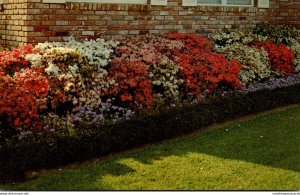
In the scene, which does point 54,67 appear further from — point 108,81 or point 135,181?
point 135,181

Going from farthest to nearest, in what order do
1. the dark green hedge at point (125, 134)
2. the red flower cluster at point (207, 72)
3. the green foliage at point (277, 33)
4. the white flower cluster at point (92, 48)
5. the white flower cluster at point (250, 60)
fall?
1. the green foliage at point (277, 33)
2. the white flower cluster at point (250, 60)
3. the red flower cluster at point (207, 72)
4. the white flower cluster at point (92, 48)
5. the dark green hedge at point (125, 134)

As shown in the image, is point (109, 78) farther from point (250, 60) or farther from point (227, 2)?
point (227, 2)

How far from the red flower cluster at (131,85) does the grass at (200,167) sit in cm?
84

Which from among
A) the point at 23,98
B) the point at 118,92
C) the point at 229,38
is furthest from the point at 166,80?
the point at 229,38

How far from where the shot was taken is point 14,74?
7145mm

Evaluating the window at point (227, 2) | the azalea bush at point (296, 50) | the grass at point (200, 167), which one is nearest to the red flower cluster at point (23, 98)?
the grass at point (200, 167)

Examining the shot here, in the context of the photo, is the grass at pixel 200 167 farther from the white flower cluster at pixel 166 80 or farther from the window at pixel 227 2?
the window at pixel 227 2

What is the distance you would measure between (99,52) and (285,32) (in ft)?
18.7

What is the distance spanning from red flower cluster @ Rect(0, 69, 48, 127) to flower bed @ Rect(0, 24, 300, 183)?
0.01m

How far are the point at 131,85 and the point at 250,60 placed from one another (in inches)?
132

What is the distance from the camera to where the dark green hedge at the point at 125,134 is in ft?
18.8

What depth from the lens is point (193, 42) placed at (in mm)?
9844

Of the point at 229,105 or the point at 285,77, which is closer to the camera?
the point at 229,105

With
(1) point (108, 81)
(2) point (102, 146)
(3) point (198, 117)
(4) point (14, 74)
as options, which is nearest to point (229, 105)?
(3) point (198, 117)
